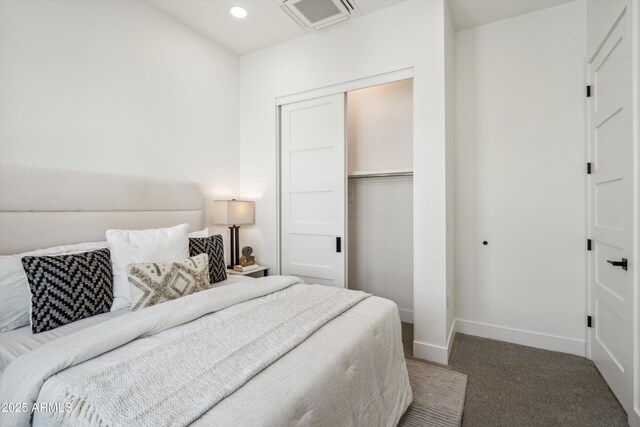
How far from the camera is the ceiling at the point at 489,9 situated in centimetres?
255

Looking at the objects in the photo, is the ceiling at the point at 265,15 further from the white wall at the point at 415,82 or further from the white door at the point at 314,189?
the white door at the point at 314,189

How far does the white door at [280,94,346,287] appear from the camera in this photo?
9.57ft

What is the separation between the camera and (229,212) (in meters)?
2.98

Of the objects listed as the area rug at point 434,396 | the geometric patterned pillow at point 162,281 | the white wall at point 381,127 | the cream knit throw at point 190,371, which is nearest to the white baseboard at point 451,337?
the area rug at point 434,396

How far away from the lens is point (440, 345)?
2.43 metres

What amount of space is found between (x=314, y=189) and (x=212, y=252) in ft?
3.76

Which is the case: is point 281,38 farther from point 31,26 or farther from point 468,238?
point 468,238

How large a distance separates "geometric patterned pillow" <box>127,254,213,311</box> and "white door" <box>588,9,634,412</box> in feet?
8.15

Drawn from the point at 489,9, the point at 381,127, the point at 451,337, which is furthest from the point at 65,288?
the point at 489,9

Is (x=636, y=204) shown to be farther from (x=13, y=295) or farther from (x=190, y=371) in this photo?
(x=13, y=295)

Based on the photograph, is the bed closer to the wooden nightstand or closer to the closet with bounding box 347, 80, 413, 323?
the wooden nightstand

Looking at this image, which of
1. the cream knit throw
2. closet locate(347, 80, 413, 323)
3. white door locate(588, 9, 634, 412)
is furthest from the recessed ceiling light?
white door locate(588, 9, 634, 412)

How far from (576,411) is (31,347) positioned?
2.88m

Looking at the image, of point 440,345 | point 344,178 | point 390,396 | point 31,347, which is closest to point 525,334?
point 440,345
